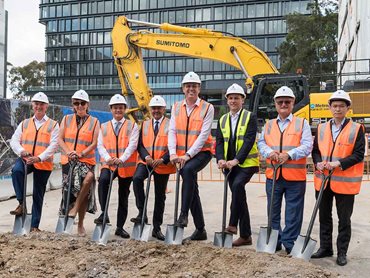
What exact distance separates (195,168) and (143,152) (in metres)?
0.82

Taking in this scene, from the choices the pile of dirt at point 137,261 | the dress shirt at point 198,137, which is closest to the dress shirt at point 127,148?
the dress shirt at point 198,137

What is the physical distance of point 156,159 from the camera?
6.16 metres

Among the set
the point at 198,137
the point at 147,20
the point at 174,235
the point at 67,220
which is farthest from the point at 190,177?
the point at 147,20

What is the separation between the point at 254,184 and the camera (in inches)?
519

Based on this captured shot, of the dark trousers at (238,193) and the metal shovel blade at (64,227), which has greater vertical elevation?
the dark trousers at (238,193)

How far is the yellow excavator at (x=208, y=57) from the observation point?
14.4 metres

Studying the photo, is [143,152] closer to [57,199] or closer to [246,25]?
[57,199]

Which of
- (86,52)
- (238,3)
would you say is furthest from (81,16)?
(238,3)

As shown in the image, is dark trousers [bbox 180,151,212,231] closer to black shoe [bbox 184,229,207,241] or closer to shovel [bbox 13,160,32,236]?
black shoe [bbox 184,229,207,241]

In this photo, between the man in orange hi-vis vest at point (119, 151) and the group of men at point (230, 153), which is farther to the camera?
the man in orange hi-vis vest at point (119, 151)

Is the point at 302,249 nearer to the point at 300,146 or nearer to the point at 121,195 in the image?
the point at 300,146

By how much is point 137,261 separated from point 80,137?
2.21 meters

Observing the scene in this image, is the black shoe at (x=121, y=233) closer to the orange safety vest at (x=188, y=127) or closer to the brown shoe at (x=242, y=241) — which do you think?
the orange safety vest at (x=188, y=127)

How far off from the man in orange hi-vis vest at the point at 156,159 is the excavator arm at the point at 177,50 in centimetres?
801
